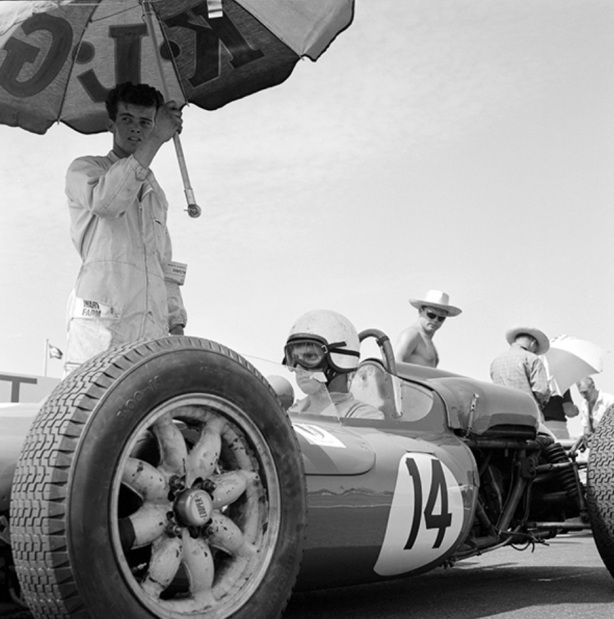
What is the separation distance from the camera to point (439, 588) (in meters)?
4.37

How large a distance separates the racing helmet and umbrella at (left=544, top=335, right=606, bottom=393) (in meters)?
4.80

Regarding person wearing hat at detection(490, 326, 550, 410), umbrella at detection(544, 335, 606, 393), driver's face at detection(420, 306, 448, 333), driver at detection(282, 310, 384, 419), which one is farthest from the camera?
umbrella at detection(544, 335, 606, 393)

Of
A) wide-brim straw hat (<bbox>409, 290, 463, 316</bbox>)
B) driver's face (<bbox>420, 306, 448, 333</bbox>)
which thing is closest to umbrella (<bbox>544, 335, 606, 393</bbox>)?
wide-brim straw hat (<bbox>409, 290, 463, 316</bbox>)

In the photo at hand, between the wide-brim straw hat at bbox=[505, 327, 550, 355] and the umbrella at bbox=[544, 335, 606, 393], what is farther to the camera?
the umbrella at bbox=[544, 335, 606, 393]

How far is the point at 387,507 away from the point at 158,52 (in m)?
2.64

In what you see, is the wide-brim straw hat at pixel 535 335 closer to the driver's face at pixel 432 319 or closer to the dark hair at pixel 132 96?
the driver's face at pixel 432 319

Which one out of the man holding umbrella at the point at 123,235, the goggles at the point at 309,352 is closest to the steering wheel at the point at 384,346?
the goggles at the point at 309,352

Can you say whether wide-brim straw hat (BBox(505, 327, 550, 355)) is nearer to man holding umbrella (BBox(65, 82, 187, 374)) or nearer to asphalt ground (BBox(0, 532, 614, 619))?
asphalt ground (BBox(0, 532, 614, 619))

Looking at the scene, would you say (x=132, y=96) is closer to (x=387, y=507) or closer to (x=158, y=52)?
(x=158, y=52)

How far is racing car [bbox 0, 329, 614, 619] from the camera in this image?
216 centimetres

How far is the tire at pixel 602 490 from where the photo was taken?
4199 mm

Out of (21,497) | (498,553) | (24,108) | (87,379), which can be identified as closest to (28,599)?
(21,497)

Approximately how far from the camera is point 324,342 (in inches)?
156

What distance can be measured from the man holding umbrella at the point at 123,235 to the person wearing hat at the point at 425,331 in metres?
2.43
